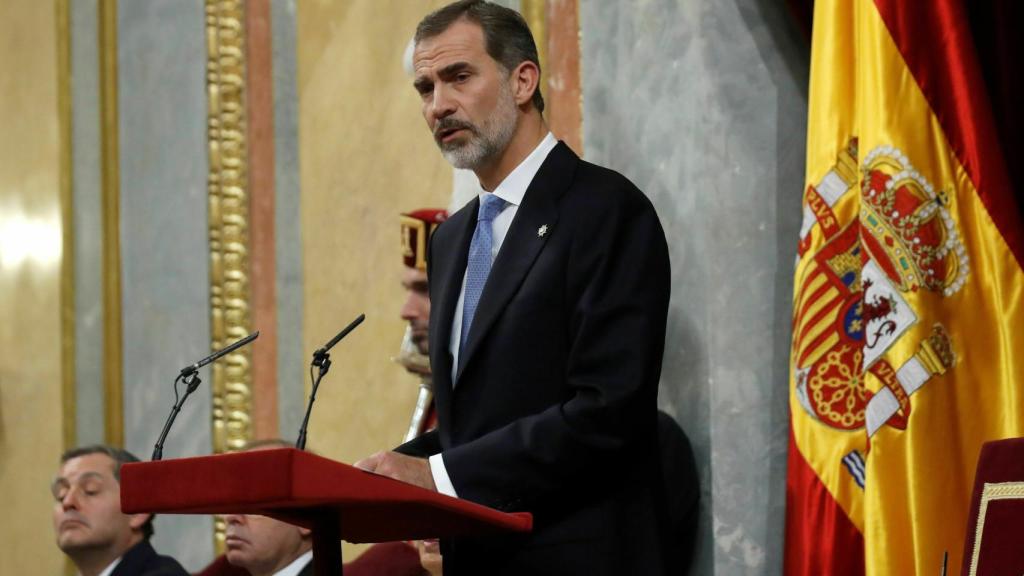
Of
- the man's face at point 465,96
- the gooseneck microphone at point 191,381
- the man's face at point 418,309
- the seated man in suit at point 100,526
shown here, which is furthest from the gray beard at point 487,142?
the seated man in suit at point 100,526

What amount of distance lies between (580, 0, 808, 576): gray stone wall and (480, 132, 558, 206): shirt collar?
89 cm

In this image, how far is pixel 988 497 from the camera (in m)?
2.27

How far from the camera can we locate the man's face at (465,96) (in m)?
2.94

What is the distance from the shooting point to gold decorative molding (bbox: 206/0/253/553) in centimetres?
571

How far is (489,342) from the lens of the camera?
9.07 feet

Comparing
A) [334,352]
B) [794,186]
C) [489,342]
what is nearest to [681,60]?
[794,186]

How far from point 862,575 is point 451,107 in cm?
138

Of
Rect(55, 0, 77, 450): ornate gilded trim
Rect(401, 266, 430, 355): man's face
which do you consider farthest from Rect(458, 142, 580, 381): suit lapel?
Rect(55, 0, 77, 450): ornate gilded trim

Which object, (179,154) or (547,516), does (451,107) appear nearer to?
(547,516)

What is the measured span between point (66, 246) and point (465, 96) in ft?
12.2

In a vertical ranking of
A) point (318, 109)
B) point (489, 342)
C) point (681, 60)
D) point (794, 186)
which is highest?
point (318, 109)

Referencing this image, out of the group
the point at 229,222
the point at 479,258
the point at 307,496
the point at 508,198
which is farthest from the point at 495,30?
the point at 229,222

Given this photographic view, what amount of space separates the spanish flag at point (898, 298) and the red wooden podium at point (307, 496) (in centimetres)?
118

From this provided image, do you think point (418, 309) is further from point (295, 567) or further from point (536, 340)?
point (536, 340)
